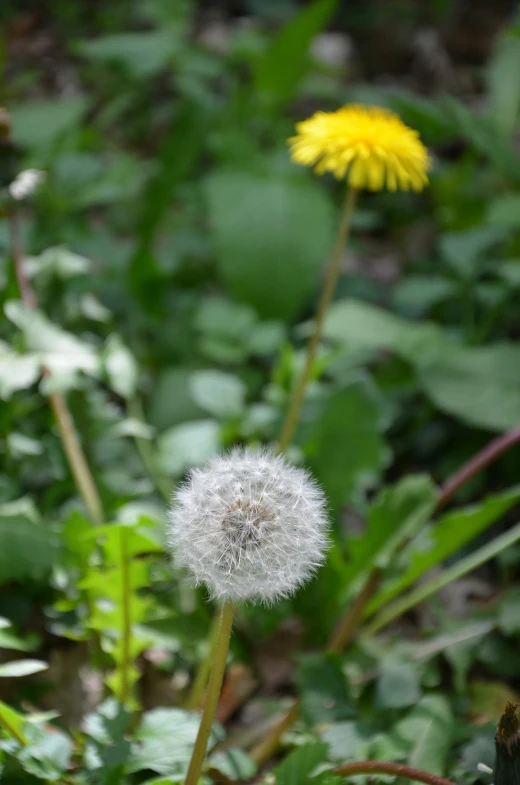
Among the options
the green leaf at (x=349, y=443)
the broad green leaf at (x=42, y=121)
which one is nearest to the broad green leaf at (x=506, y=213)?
the green leaf at (x=349, y=443)

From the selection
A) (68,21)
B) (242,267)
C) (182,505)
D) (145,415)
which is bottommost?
(182,505)

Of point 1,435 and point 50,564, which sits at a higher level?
point 1,435

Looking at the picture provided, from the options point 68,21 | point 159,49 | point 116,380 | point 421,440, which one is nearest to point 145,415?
point 116,380

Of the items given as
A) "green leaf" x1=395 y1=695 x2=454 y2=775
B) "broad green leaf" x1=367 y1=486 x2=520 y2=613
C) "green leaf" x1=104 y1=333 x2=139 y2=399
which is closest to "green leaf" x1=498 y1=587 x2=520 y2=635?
"broad green leaf" x1=367 y1=486 x2=520 y2=613

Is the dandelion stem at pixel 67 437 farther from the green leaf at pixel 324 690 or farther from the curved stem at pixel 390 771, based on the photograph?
the curved stem at pixel 390 771

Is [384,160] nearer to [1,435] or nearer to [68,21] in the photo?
[1,435]
